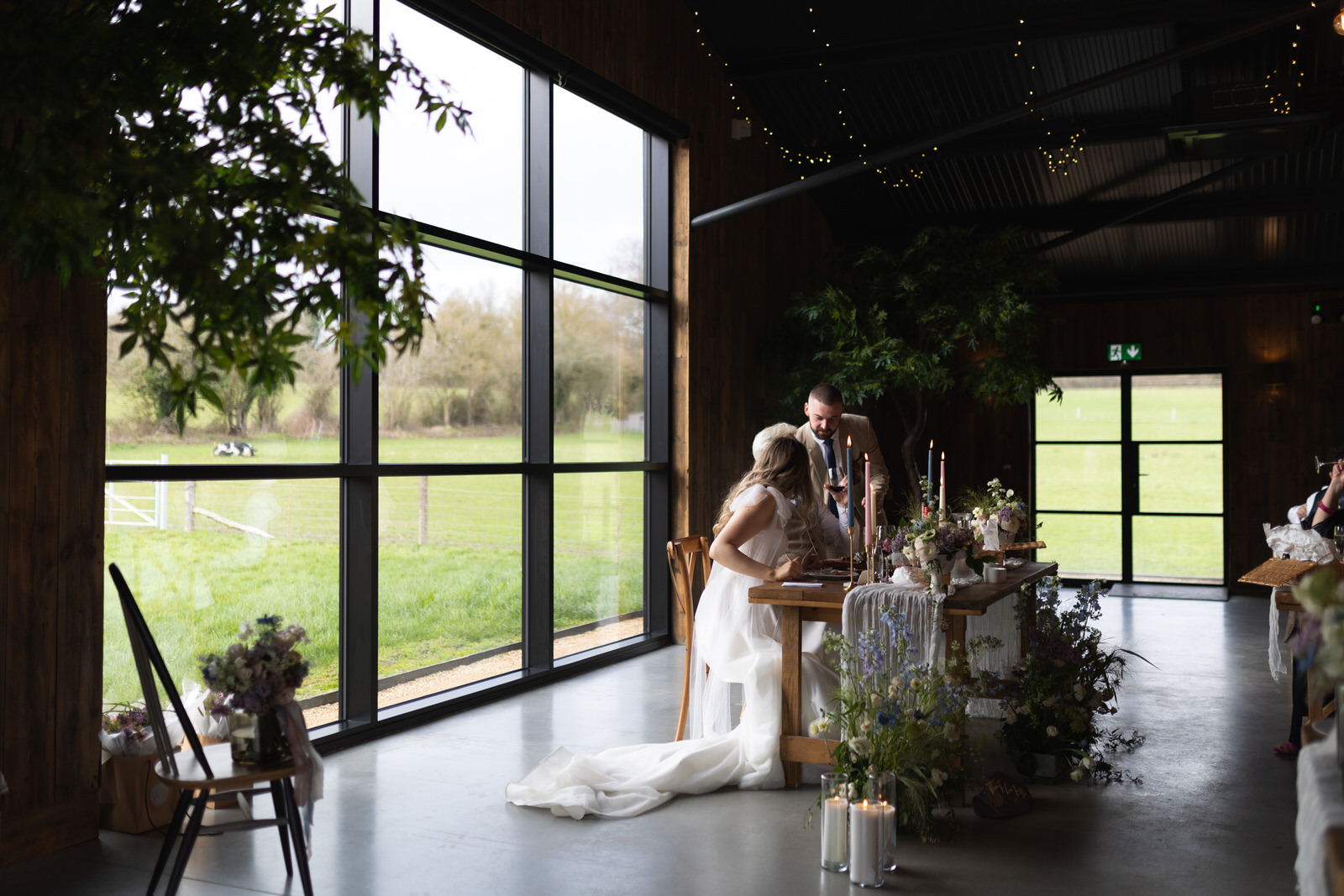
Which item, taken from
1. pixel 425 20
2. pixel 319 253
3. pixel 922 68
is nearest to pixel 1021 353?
pixel 922 68

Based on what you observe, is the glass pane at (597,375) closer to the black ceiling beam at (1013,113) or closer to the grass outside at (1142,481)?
the black ceiling beam at (1013,113)

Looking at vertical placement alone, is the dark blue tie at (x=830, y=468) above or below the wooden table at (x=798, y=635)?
above

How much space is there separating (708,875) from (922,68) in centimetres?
667

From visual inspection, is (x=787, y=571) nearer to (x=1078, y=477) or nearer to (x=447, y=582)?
(x=447, y=582)

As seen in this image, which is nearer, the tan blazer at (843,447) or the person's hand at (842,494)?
the person's hand at (842,494)

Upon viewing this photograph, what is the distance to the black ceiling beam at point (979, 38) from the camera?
7.18 metres

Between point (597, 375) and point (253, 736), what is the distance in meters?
4.50

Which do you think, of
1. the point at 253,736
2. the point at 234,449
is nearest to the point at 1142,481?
the point at 234,449

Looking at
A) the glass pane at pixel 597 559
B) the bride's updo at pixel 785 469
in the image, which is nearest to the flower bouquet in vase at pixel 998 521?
the bride's updo at pixel 785 469

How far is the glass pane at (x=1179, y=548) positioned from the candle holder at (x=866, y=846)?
8.98 meters

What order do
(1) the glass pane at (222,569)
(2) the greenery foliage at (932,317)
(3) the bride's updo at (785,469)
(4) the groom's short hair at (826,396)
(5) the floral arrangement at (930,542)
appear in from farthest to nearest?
1. (2) the greenery foliage at (932,317)
2. (4) the groom's short hair at (826,396)
3. (3) the bride's updo at (785,469)
4. (1) the glass pane at (222,569)
5. (5) the floral arrangement at (930,542)

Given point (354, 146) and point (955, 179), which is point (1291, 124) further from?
point (354, 146)

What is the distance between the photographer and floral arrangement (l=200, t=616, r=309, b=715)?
119 inches

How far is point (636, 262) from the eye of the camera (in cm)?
782
